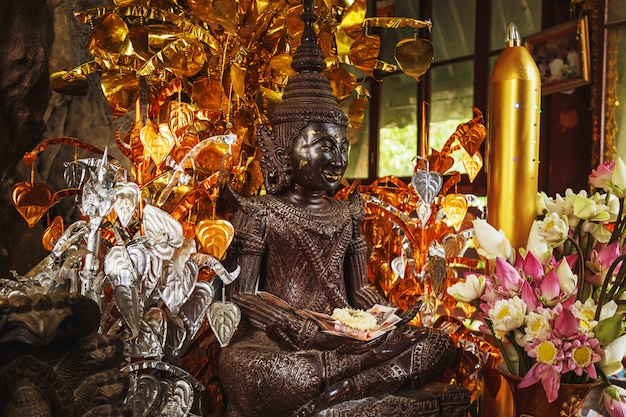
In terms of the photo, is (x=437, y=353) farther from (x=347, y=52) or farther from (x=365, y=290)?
(x=347, y=52)

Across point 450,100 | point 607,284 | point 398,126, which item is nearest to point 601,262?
point 607,284

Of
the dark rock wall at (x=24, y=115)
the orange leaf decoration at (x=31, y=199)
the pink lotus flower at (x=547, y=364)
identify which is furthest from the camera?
the dark rock wall at (x=24, y=115)

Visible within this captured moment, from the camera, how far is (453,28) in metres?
3.48

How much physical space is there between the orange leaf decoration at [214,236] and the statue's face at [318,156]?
0.25m

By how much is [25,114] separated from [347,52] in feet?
2.77

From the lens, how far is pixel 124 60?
5.29ft

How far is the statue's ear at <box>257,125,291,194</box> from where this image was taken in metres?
1.49

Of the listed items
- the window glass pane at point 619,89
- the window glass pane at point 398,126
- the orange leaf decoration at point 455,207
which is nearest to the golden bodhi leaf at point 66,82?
the orange leaf decoration at point 455,207

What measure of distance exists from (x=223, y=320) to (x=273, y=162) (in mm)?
424

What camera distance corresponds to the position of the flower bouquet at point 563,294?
110cm

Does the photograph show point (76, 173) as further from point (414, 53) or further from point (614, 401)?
point (614, 401)

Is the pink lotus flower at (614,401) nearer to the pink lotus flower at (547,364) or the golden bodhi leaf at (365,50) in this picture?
the pink lotus flower at (547,364)

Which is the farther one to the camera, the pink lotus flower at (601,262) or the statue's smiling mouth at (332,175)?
the statue's smiling mouth at (332,175)

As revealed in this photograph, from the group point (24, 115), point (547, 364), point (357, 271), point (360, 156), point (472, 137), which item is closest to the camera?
point (547, 364)
